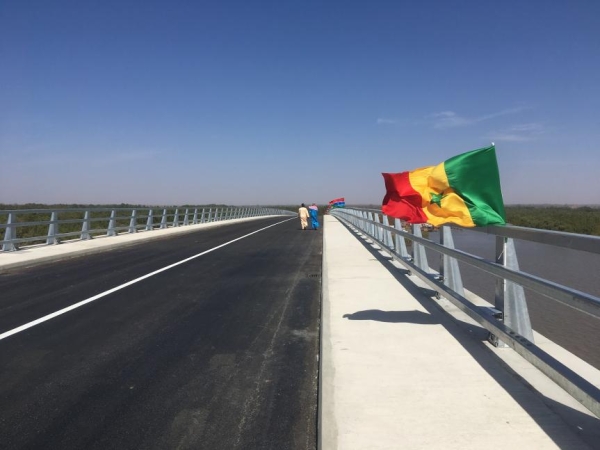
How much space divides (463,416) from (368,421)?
0.68 metres

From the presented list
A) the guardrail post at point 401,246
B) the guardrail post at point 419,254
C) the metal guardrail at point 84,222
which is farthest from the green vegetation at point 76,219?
the guardrail post at point 419,254

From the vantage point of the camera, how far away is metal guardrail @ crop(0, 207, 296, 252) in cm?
1596

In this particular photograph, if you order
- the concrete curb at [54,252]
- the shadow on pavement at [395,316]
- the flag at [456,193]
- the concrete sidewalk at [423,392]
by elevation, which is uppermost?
the flag at [456,193]

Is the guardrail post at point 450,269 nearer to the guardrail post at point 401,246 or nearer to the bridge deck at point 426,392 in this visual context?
the bridge deck at point 426,392

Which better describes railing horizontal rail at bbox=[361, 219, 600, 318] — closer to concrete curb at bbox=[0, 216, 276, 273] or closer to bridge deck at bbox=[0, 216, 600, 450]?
bridge deck at bbox=[0, 216, 600, 450]

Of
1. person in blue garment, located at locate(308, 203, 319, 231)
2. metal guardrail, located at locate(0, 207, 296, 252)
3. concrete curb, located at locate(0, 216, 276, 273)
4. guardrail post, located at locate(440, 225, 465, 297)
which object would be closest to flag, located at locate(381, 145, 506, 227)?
guardrail post, located at locate(440, 225, 465, 297)

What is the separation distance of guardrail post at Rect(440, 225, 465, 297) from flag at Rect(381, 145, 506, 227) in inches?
37.3

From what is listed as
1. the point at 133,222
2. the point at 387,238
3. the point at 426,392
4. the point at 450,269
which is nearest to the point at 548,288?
the point at 426,392

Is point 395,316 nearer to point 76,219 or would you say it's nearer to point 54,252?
point 54,252

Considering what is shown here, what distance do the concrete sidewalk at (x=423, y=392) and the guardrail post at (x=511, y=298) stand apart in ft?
1.27

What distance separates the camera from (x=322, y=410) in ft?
12.2

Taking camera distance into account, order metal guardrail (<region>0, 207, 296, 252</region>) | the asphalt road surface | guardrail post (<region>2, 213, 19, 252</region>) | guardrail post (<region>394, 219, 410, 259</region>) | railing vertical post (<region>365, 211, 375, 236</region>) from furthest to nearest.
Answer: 1. railing vertical post (<region>365, 211, 375, 236</region>)
2. metal guardrail (<region>0, 207, 296, 252</region>)
3. guardrail post (<region>2, 213, 19, 252</region>)
4. guardrail post (<region>394, 219, 410, 259</region>)
5. the asphalt road surface

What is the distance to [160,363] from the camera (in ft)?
17.2

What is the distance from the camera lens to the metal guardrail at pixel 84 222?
1596 centimetres
